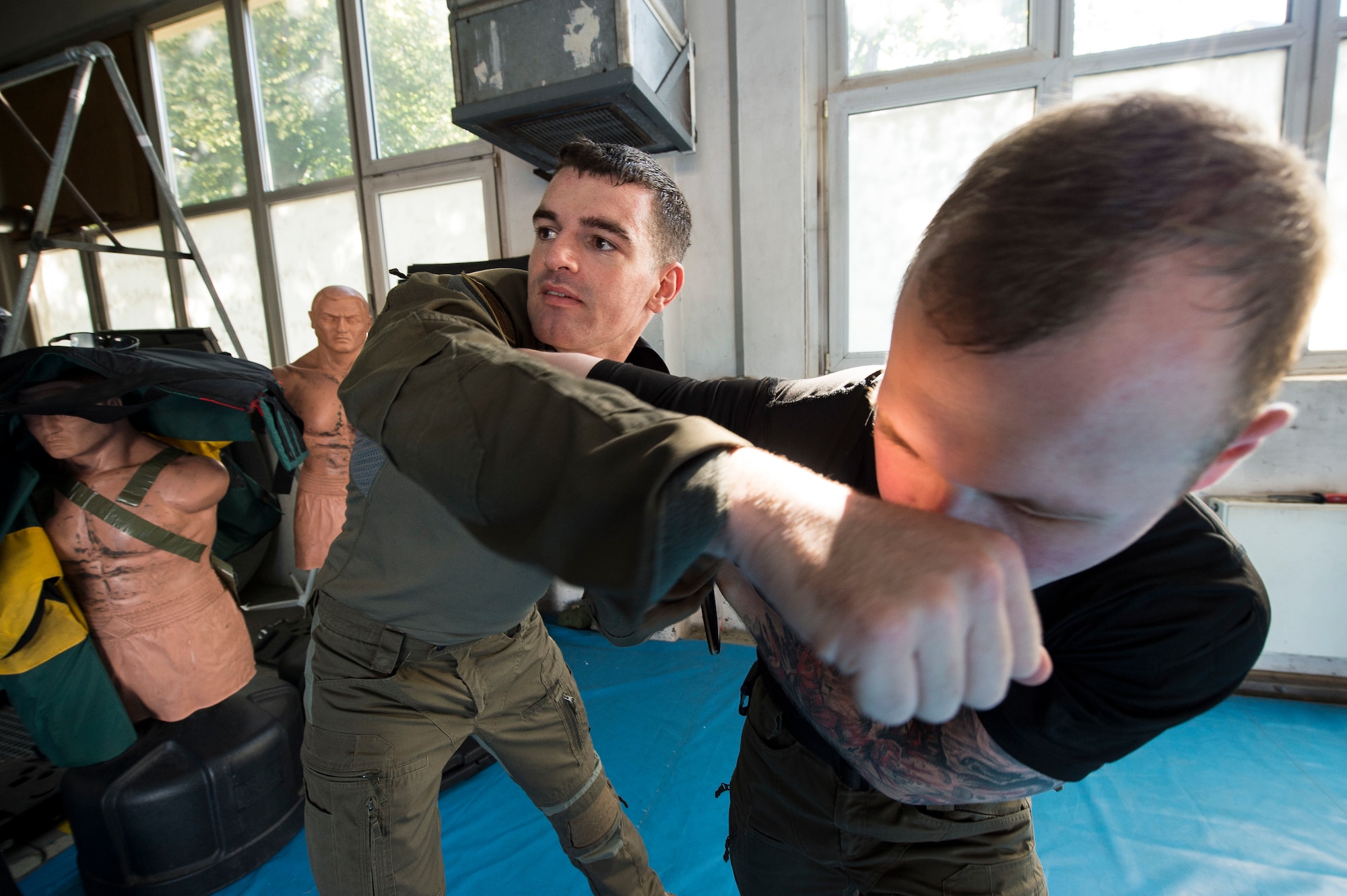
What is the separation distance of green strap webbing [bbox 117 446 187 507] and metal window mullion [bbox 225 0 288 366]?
319 centimetres

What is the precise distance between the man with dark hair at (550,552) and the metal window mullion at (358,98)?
11.3 feet

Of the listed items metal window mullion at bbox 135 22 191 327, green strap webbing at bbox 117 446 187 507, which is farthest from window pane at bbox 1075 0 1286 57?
metal window mullion at bbox 135 22 191 327

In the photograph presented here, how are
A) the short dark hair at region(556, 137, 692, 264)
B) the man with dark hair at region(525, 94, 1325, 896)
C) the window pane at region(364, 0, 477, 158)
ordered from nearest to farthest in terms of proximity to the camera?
the man with dark hair at region(525, 94, 1325, 896) < the short dark hair at region(556, 137, 692, 264) < the window pane at region(364, 0, 477, 158)

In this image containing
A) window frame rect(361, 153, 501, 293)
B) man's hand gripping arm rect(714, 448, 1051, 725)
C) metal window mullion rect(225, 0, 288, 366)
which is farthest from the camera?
metal window mullion rect(225, 0, 288, 366)

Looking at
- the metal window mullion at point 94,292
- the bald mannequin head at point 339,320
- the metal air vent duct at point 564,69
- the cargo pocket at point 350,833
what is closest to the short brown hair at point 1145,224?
the cargo pocket at point 350,833

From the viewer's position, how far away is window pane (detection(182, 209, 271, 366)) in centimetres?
477

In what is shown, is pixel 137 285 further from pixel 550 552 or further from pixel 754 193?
pixel 550 552

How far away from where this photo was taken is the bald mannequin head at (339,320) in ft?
10.4

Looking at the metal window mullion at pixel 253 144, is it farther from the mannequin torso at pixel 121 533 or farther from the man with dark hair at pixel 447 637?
the man with dark hair at pixel 447 637

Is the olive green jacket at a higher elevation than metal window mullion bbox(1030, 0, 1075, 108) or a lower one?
lower

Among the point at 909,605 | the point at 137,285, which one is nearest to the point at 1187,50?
the point at 909,605

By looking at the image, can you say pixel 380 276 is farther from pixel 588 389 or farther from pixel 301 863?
pixel 588 389

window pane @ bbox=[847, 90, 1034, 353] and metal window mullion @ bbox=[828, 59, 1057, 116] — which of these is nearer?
metal window mullion @ bbox=[828, 59, 1057, 116]

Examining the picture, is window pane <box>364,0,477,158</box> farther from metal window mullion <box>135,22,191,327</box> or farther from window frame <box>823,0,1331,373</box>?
window frame <box>823,0,1331,373</box>
